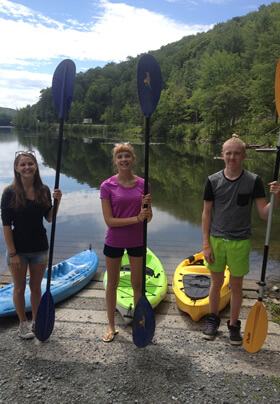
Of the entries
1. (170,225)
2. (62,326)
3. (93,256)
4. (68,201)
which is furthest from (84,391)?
(68,201)

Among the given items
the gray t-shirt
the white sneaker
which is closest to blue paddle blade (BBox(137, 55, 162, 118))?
the gray t-shirt

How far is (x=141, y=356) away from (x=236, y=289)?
1.10 m

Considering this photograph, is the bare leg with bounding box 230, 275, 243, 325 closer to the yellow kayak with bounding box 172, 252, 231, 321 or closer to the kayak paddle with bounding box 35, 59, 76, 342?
the yellow kayak with bounding box 172, 252, 231, 321

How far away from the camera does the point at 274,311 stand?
11.9 ft

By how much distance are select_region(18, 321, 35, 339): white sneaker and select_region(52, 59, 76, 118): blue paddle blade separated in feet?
7.05

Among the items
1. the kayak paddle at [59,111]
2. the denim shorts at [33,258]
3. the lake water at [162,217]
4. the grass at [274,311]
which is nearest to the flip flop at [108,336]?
the kayak paddle at [59,111]

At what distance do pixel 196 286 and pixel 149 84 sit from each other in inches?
99.1

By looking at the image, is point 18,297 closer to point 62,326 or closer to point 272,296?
point 62,326

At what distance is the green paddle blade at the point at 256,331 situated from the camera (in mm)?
2785

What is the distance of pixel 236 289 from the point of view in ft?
9.70

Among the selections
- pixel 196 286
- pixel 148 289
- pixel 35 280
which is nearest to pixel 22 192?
pixel 35 280

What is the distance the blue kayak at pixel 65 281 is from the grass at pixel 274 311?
2.47m

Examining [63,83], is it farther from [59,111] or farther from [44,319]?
[44,319]

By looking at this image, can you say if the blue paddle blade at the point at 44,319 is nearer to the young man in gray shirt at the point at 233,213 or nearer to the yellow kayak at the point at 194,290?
the yellow kayak at the point at 194,290
